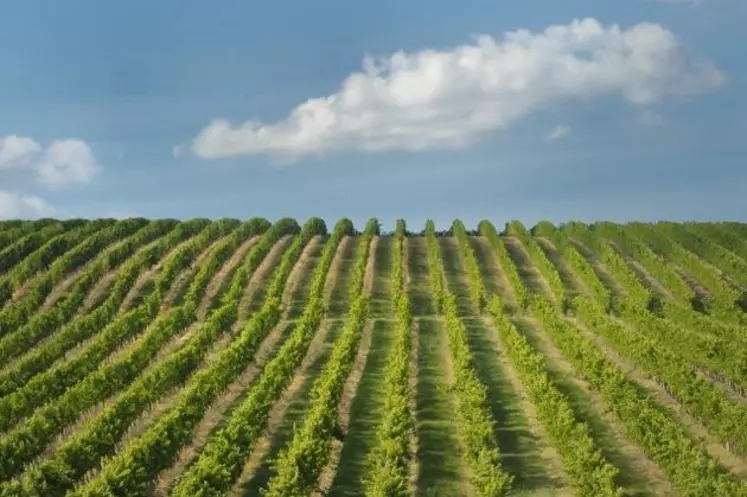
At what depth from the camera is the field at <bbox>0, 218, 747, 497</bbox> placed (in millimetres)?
32625

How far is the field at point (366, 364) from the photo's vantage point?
Answer: 107 feet

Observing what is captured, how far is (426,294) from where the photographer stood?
73.2 m

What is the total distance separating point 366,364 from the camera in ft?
167

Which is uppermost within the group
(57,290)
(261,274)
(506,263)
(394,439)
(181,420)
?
(506,263)

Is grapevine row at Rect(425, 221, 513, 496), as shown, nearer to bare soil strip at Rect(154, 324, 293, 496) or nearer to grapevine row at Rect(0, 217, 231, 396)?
bare soil strip at Rect(154, 324, 293, 496)

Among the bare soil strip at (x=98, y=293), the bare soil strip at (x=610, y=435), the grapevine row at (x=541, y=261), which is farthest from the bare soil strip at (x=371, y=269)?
the bare soil strip at (x=610, y=435)

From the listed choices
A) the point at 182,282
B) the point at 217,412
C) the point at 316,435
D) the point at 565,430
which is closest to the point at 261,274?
the point at 182,282

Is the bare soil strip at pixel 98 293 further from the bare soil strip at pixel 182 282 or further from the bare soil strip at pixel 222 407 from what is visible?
the bare soil strip at pixel 222 407

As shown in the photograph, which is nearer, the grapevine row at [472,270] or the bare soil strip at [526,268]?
the grapevine row at [472,270]

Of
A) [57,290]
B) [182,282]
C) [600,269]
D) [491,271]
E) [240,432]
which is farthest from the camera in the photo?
[491,271]

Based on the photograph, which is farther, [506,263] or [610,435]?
[506,263]

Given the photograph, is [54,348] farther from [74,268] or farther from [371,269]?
[371,269]

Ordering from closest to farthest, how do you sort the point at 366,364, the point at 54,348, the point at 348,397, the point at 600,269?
the point at 348,397 < the point at 366,364 < the point at 54,348 < the point at 600,269

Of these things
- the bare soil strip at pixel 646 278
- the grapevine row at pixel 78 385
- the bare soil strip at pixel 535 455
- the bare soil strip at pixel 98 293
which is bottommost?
the bare soil strip at pixel 535 455
